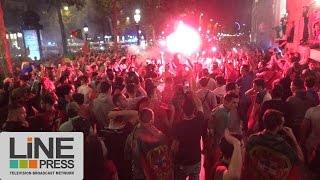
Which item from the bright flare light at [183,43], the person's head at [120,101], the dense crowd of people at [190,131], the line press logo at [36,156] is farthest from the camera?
the bright flare light at [183,43]

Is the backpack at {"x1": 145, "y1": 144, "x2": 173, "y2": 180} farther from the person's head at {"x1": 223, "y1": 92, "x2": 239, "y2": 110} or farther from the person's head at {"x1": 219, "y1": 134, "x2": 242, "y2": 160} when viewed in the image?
the person's head at {"x1": 223, "y1": 92, "x2": 239, "y2": 110}

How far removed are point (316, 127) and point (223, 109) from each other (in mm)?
1360

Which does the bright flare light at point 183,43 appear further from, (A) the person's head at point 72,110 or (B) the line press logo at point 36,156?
(B) the line press logo at point 36,156

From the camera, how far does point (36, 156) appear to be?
222 inches

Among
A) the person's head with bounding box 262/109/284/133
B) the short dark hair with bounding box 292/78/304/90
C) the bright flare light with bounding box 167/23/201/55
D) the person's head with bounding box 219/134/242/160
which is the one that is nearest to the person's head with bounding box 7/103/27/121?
the person's head with bounding box 219/134/242/160

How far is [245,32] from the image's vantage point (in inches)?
3907

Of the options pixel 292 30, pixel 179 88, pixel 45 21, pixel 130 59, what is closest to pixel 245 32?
pixel 45 21

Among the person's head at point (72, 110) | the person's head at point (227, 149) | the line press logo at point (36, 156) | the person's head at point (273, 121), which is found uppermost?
the person's head at point (273, 121)

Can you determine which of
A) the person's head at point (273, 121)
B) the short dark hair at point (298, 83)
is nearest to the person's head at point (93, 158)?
the person's head at point (273, 121)

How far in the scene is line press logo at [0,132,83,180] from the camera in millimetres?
5434

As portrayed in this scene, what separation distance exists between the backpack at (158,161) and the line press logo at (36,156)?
48.6 inches

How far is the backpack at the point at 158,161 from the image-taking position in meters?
4.77

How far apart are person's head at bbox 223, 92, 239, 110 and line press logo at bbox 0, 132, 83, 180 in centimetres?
236

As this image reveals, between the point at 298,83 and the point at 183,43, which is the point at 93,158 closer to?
the point at 298,83
